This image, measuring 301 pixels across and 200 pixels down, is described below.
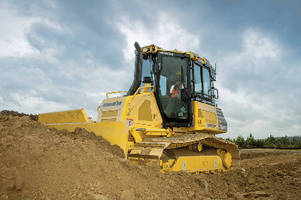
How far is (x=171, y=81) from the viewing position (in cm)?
634

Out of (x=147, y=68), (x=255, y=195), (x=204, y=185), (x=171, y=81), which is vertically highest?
(x=147, y=68)

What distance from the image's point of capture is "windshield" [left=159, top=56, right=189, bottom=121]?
6.20m

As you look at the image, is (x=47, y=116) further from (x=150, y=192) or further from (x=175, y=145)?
(x=150, y=192)

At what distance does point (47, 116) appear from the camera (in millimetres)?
7633

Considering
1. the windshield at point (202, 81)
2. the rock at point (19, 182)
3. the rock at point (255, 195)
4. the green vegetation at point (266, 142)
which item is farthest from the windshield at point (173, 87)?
the green vegetation at point (266, 142)

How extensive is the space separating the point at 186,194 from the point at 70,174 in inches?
85.0

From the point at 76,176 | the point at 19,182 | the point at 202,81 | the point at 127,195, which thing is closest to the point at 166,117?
the point at 202,81

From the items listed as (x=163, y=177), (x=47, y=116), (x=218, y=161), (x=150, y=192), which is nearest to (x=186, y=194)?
(x=163, y=177)

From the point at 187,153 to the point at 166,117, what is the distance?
3.41 feet

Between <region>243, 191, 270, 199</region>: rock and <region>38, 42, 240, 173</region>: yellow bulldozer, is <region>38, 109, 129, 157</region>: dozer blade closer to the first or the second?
<region>38, 42, 240, 173</region>: yellow bulldozer

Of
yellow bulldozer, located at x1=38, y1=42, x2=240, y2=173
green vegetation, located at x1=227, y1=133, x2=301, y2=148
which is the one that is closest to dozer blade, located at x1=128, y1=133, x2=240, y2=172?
yellow bulldozer, located at x1=38, y1=42, x2=240, y2=173

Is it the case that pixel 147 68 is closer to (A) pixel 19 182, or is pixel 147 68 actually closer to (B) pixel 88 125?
(B) pixel 88 125

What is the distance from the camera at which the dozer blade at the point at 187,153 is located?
195 inches

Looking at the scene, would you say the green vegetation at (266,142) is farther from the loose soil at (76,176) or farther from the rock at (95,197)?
the rock at (95,197)
